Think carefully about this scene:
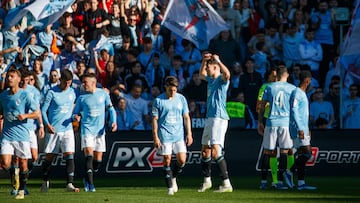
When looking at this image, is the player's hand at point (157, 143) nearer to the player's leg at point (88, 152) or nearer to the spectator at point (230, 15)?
the player's leg at point (88, 152)

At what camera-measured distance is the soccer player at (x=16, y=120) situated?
20578 mm

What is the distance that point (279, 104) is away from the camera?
2264 cm

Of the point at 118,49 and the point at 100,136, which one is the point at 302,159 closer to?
the point at 100,136

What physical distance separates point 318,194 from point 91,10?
34.8ft

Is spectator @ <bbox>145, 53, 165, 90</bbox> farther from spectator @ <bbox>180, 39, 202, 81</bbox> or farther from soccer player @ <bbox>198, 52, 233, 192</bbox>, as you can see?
soccer player @ <bbox>198, 52, 233, 192</bbox>

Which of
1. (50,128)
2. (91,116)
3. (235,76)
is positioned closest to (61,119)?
(50,128)

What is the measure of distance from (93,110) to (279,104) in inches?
151

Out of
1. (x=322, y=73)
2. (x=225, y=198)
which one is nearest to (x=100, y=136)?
(x=225, y=198)

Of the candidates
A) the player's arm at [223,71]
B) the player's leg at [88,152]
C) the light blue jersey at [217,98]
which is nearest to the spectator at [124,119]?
the player's leg at [88,152]

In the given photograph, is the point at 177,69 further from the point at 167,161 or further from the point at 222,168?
Result: the point at 167,161

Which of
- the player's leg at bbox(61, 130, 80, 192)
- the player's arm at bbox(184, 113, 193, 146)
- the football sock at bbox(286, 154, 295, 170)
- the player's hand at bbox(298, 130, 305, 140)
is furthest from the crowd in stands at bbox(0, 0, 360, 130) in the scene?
the player's arm at bbox(184, 113, 193, 146)

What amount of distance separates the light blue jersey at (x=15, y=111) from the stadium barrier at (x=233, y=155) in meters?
5.88

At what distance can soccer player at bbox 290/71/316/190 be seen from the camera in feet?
74.1

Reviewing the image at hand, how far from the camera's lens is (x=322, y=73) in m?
30.9
